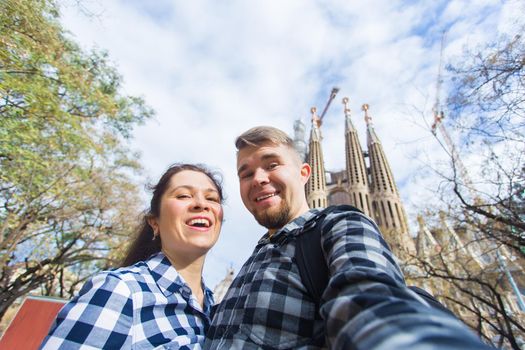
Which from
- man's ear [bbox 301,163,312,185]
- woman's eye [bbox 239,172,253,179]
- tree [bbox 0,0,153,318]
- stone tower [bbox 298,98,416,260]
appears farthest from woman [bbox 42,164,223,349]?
stone tower [bbox 298,98,416,260]

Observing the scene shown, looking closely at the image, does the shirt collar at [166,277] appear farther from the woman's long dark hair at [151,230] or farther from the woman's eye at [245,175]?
the woman's eye at [245,175]

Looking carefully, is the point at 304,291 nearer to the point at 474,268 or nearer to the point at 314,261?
the point at 314,261

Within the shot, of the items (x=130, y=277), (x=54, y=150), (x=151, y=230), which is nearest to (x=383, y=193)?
(x=54, y=150)

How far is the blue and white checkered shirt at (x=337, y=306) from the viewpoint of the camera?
1.76 ft

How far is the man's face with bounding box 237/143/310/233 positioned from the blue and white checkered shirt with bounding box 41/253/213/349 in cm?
68

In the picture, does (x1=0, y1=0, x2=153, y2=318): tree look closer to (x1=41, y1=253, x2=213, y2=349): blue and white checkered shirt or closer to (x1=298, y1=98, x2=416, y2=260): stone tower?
(x1=41, y1=253, x2=213, y2=349): blue and white checkered shirt

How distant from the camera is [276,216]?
1.60 m

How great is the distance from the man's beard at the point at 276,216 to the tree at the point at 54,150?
4.17 metres

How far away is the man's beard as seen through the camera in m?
1.60

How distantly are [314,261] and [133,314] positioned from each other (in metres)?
0.97

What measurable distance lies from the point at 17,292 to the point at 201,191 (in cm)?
1106

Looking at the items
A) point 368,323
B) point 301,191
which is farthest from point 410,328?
point 301,191

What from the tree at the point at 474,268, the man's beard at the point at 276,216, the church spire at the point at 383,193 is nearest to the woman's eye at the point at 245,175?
the man's beard at the point at 276,216

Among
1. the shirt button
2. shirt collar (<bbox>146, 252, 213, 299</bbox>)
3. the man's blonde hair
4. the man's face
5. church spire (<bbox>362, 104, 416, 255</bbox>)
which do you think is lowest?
the shirt button
